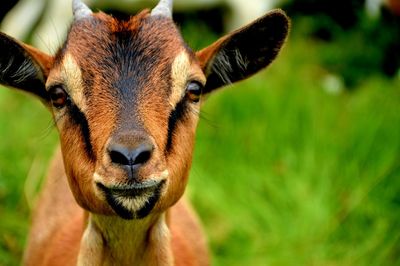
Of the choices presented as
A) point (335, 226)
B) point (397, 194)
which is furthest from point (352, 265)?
point (397, 194)

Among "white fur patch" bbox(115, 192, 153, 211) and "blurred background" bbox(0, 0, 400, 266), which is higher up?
"white fur patch" bbox(115, 192, 153, 211)

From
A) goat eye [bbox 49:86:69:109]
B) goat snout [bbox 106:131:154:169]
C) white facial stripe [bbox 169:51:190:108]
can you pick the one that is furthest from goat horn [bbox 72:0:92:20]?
goat snout [bbox 106:131:154:169]

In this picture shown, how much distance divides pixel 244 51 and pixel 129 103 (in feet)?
2.85

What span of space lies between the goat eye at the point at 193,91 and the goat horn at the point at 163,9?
0.41 metres

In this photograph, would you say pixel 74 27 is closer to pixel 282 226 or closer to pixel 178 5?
pixel 282 226

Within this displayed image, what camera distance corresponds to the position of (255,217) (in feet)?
22.0

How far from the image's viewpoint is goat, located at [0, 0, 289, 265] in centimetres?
354

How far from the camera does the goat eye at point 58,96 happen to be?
3.80 metres

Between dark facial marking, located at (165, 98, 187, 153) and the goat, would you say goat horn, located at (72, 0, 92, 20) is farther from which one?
dark facial marking, located at (165, 98, 187, 153)

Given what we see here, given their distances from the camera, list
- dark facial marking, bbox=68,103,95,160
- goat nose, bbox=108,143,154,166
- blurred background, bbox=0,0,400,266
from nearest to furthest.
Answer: goat nose, bbox=108,143,154,166, dark facial marking, bbox=68,103,95,160, blurred background, bbox=0,0,400,266

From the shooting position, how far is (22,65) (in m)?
3.99

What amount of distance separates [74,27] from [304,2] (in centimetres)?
711

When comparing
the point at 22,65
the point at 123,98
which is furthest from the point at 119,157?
the point at 22,65

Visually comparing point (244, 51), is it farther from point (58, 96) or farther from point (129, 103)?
point (58, 96)
